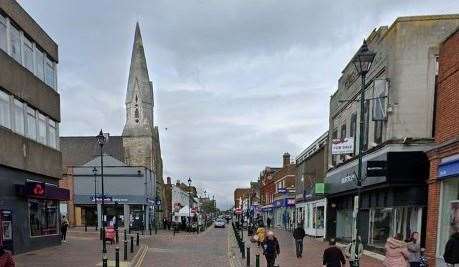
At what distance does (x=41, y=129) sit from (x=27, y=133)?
2.38 meters

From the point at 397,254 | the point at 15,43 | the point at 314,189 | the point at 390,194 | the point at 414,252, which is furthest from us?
the point at 314,189

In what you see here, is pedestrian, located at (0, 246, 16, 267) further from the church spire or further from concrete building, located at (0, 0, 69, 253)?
the church spire

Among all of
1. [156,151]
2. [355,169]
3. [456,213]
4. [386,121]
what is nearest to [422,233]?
[456,213]

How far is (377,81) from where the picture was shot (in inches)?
766

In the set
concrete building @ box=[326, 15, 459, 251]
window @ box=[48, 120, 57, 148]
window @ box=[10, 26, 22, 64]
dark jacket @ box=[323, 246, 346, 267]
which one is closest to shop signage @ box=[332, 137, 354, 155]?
concrete building @ box=[326, 15, 459, 251]

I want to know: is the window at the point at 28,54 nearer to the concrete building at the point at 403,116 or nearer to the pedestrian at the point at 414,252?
the concrete building at the point at 403,116

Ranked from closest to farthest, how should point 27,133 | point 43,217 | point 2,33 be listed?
point 2,33 → point 27,133 → point 43,217

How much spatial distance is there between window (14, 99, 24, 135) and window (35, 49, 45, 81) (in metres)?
3.14

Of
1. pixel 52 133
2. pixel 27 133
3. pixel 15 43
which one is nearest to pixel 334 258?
pixel 27 133

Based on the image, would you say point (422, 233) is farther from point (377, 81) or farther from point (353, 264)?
point (353, 264)

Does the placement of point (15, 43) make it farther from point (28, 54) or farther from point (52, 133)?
point (52, 133)

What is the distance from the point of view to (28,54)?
23688 millimetres

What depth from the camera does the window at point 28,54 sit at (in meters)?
23.2

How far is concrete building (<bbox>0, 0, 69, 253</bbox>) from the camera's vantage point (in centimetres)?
2041
